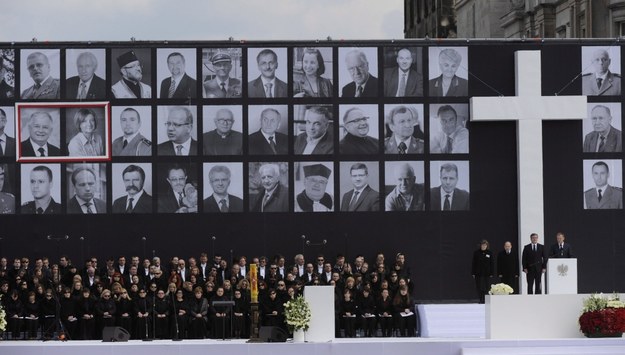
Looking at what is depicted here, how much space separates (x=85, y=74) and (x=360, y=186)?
6.42 m

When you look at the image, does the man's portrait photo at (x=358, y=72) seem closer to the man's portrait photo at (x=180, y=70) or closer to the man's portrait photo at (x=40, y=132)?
the man's portrait photo at (x=180, y=70)

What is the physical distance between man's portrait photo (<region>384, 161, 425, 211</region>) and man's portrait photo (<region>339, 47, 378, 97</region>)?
66.0 inches

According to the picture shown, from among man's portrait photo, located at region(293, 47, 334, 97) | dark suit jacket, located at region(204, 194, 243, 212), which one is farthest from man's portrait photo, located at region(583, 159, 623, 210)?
dark suit jacket, located at region(204, 194, 243, 212)

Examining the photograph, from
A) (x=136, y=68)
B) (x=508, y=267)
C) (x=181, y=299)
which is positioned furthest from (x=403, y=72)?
(x=181, y=299)

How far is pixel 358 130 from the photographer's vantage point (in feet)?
116

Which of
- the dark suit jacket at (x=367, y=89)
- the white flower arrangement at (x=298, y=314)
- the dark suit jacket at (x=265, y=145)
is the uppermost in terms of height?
the dark suit jacket at (x=367, y=89)

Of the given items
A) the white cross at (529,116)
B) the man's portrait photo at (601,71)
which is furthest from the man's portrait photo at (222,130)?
the man's portrait photo at (601,71)

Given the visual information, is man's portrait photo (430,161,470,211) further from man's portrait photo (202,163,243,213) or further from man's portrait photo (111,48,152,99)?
man's portrait photo (111,48,152,99)

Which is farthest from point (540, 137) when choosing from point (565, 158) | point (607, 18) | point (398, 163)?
point (607, 18)

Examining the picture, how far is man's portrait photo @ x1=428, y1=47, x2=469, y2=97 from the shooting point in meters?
35.5

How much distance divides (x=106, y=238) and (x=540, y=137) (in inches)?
381

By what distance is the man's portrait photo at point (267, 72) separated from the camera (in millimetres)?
35125

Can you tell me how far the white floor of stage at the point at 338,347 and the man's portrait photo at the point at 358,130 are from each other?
735cm

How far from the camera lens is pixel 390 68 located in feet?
116
